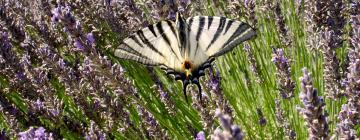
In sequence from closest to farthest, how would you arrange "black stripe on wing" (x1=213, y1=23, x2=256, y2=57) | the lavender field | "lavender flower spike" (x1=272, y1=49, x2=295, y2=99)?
1. the lavender field
2. "black stripe on wing" (x1=213, y1=23, x2=256, y2=57)
3. "lavender flower spike" (x1=272, y1=49, x2=295, y2=99)

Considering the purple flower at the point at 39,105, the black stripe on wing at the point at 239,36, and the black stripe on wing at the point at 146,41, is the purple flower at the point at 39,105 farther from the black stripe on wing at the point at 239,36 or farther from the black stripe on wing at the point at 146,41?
the black stripe on wing at the point at 239,36

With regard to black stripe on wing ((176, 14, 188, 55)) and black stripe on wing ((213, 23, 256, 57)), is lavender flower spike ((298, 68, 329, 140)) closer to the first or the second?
black stripe on wing ((213, 23, 256, 57))

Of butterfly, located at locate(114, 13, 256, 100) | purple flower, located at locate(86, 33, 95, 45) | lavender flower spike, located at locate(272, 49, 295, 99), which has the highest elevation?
purple flower, located at locate(86, 33, 95, 45)

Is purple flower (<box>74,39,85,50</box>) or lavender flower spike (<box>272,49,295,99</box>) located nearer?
purple flower (<box>74,39,85,50</box>)

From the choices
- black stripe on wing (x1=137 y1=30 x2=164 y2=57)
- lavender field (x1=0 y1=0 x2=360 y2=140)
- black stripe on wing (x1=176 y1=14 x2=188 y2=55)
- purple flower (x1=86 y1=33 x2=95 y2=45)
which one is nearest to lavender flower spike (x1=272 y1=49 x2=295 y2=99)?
lavender field (x1=0 y1=0 x2=360 y2=140)

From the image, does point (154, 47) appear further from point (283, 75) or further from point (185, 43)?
point (283, 75)

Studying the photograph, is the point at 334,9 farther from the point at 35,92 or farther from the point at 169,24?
Result: the point at 35,92

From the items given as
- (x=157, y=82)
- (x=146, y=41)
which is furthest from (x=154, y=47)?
(x=157, y=82)
